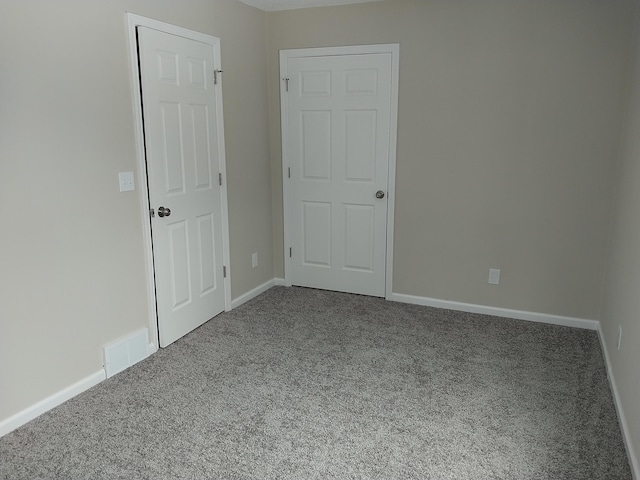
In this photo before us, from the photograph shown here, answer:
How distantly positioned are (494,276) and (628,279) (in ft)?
4.09

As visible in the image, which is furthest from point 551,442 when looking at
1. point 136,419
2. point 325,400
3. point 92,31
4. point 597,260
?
point 92,31

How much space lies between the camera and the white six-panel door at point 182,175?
3031 mm

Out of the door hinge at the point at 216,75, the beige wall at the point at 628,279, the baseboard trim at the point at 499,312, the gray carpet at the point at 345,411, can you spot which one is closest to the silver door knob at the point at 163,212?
the gray carpet at the point at 345,411

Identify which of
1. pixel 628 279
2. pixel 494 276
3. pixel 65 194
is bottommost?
pixel 494 276

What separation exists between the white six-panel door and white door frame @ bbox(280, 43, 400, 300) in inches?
31.2

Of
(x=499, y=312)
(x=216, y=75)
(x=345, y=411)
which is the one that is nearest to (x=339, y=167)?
(x=216, y=75)

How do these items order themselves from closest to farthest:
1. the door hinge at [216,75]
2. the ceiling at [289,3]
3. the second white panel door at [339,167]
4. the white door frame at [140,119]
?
the white door frame at [140,119] → the door hinge at [216,75] → the ceiling at [289,3] → the second white panel door at [339,167]

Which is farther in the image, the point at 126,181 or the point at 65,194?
the point at 126,181

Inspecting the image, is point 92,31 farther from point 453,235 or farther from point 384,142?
point 453,235

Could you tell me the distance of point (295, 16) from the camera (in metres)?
4.01

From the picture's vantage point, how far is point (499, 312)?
3850 mm

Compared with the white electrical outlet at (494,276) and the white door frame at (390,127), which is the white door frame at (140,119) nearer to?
the white door frame at (390,127)

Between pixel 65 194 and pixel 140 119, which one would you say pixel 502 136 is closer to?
pixel 140 119

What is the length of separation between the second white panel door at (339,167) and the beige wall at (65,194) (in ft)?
3.83
